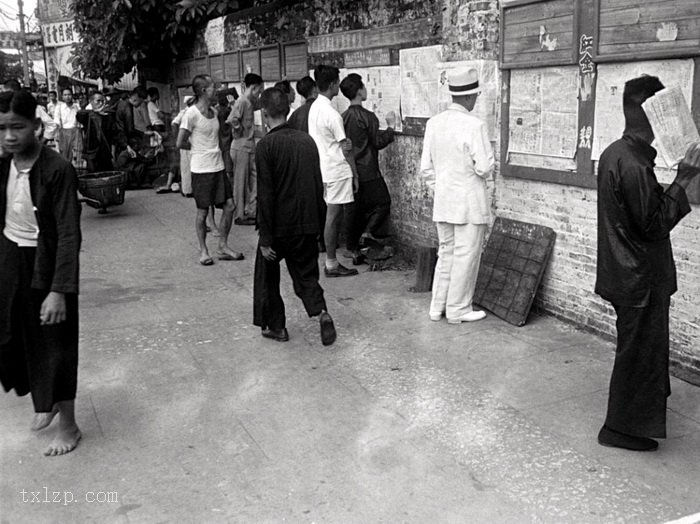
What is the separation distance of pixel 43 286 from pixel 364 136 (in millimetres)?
4680

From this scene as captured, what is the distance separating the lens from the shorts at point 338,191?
767 centimetres

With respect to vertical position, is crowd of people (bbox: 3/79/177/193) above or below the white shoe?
above

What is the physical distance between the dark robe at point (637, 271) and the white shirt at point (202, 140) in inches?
208

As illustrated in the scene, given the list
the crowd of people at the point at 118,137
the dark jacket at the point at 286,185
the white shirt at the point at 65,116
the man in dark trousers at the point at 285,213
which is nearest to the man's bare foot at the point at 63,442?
the man in dark trousers at the point at 285,213

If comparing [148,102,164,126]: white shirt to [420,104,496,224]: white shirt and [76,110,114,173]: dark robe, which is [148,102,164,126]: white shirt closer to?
[76,110,114,173]: dark robe

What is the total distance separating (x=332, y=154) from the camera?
24.9 ft

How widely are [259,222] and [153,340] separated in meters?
1.29

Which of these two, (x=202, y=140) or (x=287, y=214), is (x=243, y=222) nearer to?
(x=202, y=140)

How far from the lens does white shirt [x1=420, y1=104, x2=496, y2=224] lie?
19.1ft

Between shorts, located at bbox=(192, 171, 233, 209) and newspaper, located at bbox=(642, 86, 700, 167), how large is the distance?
551 cm

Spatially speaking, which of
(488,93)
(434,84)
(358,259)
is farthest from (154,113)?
(488,93)

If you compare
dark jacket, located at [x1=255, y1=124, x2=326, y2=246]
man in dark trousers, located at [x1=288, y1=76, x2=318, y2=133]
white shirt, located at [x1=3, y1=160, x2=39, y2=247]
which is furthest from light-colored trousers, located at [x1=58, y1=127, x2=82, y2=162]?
white shirt, located at [x1=3, y1=160, x2=39, y2=247]

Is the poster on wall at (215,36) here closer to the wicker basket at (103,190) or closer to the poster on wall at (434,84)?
the wicker basket at (103,190)

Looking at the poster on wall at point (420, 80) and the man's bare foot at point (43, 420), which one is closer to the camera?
the man's bare foot at point (43, 420)
